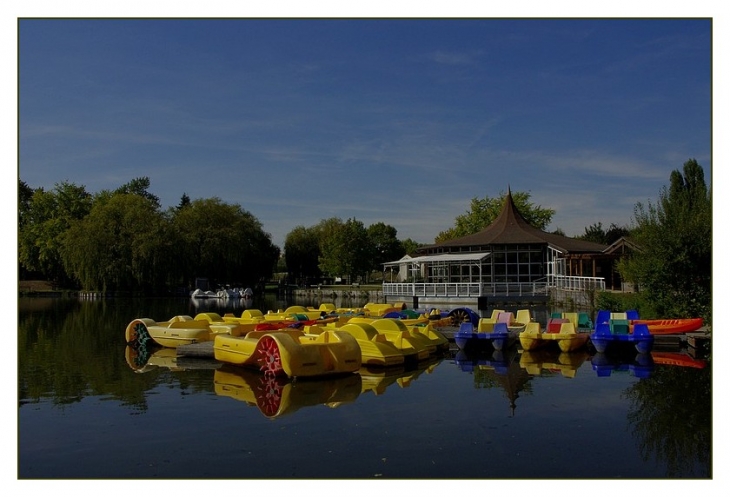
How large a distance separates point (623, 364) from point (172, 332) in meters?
13.3

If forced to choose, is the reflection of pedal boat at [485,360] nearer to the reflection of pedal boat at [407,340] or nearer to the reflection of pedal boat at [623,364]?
the reflection of pedal boat at [407,340]

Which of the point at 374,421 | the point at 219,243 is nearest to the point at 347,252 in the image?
the point at 219,243

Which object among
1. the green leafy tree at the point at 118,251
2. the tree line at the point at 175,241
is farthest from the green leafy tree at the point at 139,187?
the green leafy tree at the point at 118,251

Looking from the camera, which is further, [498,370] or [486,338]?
[486,338]

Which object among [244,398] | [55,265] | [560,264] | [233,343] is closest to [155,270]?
[55,265]

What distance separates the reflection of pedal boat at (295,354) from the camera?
Answer: 582 inches

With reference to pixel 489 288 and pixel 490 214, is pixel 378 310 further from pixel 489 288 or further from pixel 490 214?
pixel 490 214

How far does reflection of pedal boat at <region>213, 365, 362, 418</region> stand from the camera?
12.7m

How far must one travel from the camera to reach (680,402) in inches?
499

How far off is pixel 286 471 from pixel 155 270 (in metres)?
53.2

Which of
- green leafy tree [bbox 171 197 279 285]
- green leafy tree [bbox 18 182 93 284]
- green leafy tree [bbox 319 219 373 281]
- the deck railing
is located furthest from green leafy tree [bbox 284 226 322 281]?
the deck railing

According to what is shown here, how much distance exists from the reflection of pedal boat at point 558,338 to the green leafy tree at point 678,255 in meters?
4.11

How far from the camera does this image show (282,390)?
14.0m

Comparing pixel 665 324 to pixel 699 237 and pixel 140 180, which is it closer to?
pixel 699 237
